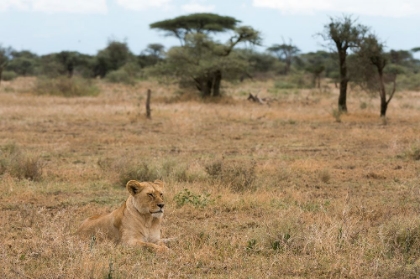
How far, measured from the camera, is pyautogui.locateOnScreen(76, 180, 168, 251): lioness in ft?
19.4

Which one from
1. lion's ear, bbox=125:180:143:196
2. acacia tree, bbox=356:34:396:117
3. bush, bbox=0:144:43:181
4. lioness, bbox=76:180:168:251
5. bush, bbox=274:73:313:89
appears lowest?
bush, bbox=0:144:43:181

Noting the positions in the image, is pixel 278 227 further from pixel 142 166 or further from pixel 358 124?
pixel 358 124

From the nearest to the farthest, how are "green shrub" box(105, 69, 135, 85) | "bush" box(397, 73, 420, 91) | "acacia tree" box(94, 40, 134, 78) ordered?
"bush" box(397, 73, 420, 91)
"green shrub" box(105, 69, 135, 85)
"acacia tree" box(94, 40, 134, 78)

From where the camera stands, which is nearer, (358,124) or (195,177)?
(195,177)

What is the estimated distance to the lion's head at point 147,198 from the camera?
5.90m

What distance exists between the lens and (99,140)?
15617 millimetres

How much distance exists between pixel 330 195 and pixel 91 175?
430cm

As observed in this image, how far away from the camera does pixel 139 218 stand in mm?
6004

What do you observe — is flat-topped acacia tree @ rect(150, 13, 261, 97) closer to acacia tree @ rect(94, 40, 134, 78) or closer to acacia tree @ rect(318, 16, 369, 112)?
acacia tree @ rect(318, 16, 369, 112)

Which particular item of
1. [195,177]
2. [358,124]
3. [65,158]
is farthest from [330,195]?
[358,124]

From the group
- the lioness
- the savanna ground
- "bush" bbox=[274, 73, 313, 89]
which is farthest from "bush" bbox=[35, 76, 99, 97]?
the lioness

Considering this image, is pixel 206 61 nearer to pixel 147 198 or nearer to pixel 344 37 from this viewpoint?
pixel 344 37

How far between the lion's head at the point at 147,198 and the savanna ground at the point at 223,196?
43cm

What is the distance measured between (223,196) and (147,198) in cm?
268
